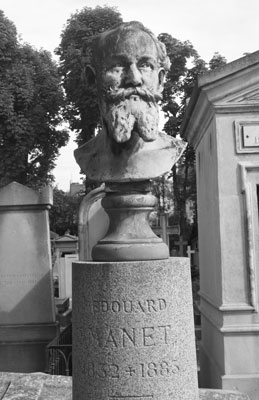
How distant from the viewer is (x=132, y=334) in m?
2.99

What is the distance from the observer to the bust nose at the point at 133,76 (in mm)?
3141

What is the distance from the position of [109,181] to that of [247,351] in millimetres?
3343

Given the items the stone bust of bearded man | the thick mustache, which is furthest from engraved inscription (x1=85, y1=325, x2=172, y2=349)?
the thick mustache

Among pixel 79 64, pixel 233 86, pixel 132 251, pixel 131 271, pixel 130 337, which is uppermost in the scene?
pixel 79 64

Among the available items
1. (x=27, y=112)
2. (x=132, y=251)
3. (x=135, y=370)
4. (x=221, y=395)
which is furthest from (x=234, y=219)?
(x=27, y=112)

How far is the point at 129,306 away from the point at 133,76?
5.09 feet

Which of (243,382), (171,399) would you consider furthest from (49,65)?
(171,399)

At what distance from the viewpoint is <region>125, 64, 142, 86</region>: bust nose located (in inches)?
124

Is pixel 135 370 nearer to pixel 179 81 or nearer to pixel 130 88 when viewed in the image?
pixel 130 88

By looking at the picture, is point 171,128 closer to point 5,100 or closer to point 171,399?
point 5,100

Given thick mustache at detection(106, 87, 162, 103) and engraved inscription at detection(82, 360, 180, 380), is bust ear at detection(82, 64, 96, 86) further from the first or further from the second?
engraved inscription at detection(82, 360, 180, 380)

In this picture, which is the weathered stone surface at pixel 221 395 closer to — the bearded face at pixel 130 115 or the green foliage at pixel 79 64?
the bearded face at pixel 130 115

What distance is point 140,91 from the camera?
3170 millimetres

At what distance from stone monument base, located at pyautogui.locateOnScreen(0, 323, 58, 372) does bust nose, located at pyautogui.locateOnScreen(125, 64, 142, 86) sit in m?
5.75
